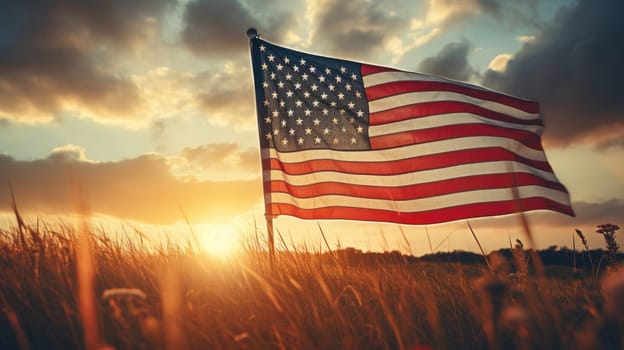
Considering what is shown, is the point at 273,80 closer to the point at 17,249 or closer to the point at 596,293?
the point at 17,249

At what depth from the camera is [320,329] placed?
8.56 feet

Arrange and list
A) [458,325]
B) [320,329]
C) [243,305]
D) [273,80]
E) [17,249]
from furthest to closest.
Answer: [273,80]
[17,249]
[458,325]
[243,305]
[320,329]

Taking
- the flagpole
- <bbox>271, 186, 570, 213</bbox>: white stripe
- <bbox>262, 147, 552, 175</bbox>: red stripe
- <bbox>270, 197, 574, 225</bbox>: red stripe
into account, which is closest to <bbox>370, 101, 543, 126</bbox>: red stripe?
<bbox>262, 147, 552, 175</bbox>: red stripe

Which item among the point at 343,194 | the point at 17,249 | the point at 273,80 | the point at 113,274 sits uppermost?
the point at 273,80

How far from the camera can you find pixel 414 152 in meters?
6.15

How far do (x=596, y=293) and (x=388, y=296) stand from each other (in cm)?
250

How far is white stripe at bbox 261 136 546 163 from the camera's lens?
19.6 ft

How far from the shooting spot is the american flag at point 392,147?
5.86m

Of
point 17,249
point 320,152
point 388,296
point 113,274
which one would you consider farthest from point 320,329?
point 320,152

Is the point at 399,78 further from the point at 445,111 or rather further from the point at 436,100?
the point at 445,111

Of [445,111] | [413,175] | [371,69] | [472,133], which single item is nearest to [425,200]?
[413,175]

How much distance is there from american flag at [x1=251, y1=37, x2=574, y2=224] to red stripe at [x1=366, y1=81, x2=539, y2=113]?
0.05 feet

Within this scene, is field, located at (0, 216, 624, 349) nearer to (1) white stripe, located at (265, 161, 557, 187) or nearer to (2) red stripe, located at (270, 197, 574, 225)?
(2) red stripe, located at (270, 197, 574, 225)

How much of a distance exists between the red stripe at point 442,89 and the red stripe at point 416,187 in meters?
1.06
